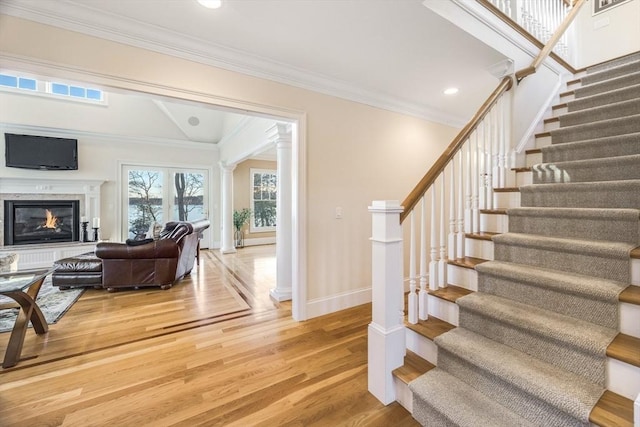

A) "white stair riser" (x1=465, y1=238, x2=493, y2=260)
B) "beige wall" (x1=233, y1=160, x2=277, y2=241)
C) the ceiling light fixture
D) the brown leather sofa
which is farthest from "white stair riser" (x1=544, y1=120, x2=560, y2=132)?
"beige wall" (x1=233, y1=160, x2=277, y2=241)

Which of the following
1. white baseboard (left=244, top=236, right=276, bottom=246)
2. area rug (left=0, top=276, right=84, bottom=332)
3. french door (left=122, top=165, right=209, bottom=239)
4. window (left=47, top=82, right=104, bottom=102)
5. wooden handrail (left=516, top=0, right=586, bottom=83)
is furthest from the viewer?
white baseboard (left=244, top=236, right=276, bottom=246)

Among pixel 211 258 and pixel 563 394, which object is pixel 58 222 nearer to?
pixel 211 258

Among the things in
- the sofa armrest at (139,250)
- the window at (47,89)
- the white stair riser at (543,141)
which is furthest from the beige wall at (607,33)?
the window at (47,89)

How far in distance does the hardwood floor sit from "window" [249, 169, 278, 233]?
4.96 meters

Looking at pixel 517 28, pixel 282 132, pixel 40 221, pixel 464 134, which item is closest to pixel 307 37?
pixel 282 132

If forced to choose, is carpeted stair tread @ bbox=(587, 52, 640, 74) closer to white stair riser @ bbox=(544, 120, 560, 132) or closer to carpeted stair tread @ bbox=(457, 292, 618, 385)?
white stair riser @ bbox=(544, 120, 560, 132)

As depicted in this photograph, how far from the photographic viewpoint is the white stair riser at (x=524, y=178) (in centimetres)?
228

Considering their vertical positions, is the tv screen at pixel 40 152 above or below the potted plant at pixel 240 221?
above

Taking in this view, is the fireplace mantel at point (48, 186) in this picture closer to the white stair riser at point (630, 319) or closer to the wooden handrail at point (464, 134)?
the wooden handrail at point (464, 134)

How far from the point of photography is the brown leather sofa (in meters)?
3.63

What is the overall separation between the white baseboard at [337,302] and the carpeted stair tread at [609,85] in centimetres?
330

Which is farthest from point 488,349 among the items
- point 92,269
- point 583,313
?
point 92,269

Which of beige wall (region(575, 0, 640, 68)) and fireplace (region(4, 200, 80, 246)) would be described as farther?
fireplace (region(4, 200, 80, 246))

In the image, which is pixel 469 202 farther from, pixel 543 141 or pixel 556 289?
pixel 543 141
